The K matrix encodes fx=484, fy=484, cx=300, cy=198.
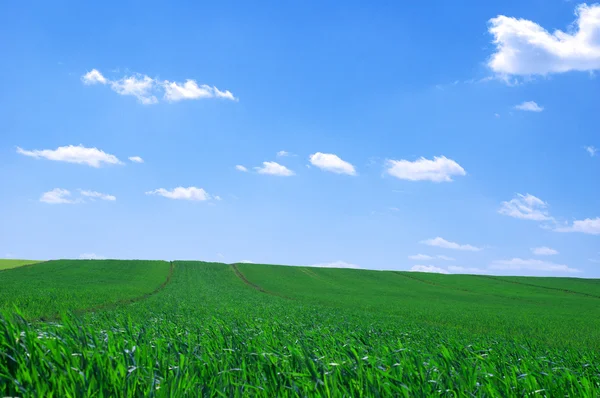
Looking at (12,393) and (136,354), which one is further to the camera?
(136,354)

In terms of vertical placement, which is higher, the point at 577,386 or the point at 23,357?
the point at 23,357

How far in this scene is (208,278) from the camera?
7469cm

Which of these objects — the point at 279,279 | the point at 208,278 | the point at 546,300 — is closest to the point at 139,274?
the point at 208,278

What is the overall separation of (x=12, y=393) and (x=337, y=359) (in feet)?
10.6

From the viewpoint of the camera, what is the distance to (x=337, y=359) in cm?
548

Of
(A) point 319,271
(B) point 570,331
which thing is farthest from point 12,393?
(A) point 319,271

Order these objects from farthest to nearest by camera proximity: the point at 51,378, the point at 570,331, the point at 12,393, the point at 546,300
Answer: the point at 546,300 → the point at 570,331 → the point at 51,378 → the point at 12,393

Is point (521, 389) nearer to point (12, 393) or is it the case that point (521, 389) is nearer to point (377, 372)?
point (377, 372)

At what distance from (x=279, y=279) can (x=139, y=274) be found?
72.2 feet

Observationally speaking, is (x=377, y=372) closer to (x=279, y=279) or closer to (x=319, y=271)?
(x=279, y=279)

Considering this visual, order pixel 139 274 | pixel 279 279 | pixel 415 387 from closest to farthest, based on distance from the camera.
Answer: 1. pixel 415 387
2. pixel 139 274
3. pixel 279 279

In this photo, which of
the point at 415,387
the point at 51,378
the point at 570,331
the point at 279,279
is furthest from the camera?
the point at 279,279

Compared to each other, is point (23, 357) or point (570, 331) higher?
point (23, 357)

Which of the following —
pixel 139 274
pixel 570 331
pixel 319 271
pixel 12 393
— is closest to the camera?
pixel 12 393
